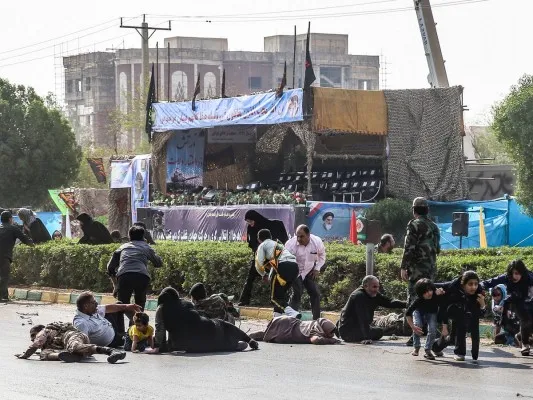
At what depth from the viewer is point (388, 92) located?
118 feet

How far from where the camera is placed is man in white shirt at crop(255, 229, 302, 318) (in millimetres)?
17062

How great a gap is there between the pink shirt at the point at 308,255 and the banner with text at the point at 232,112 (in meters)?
16.7

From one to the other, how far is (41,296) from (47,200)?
33147 millimetres

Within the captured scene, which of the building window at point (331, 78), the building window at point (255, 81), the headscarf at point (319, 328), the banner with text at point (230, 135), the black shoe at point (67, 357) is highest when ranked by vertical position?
the building window at point (331, 78)

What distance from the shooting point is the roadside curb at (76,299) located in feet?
62.9

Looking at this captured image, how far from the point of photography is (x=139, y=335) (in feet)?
48.3

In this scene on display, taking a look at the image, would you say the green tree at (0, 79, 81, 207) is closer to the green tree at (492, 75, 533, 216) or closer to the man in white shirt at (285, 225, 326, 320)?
the green tree at (492, 75, 533, 216)

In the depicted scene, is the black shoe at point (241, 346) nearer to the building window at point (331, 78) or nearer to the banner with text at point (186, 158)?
the banner with text at point (186, 158)

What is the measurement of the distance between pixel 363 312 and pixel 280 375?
3.63 meters

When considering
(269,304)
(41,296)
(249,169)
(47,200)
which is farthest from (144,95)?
(269,304)

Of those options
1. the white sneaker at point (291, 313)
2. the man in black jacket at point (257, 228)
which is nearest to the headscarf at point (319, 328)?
the white sneaker at point (291, 313)

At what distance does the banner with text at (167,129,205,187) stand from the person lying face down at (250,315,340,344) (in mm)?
26042

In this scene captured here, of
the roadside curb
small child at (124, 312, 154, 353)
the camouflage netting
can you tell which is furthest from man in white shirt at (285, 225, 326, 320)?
the camouflage netting

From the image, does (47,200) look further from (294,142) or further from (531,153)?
(531,153)
